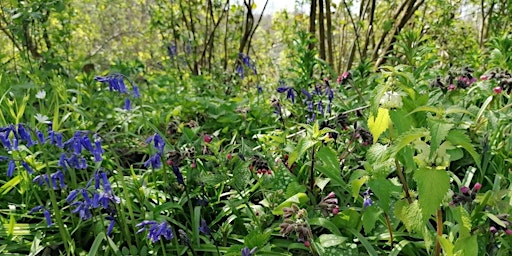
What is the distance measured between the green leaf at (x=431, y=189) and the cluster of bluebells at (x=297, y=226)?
379 mm

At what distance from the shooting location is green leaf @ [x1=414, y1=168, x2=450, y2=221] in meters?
1.03

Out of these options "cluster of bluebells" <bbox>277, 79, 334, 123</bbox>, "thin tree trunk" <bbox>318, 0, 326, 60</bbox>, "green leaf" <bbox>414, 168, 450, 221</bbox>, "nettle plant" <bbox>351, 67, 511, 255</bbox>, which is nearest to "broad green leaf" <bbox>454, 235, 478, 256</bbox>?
"nettle plant" <bbox>351, 67, 511, 255</bbox>

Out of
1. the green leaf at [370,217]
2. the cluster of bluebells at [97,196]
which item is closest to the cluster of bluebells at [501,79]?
the green leaf at [370,217]

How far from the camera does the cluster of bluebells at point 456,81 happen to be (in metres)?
2.43

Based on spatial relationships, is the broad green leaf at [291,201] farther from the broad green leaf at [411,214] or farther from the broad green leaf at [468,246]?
the broad green leaf at [468,246]

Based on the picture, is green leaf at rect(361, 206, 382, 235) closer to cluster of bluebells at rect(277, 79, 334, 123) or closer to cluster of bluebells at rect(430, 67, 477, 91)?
cluster of bluebells at rect(277, 79, 334, 123)

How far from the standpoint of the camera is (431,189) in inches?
40.9

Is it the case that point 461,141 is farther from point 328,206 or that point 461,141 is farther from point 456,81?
point 456,81

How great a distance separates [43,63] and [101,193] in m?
2.57

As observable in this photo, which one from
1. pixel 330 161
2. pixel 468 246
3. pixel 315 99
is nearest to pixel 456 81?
pixel 315 99

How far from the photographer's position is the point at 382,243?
168cm

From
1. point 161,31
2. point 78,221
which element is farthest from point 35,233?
point 161,31

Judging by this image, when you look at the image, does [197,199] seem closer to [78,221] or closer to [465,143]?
[78,221]

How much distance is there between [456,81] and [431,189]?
1.72 meters
